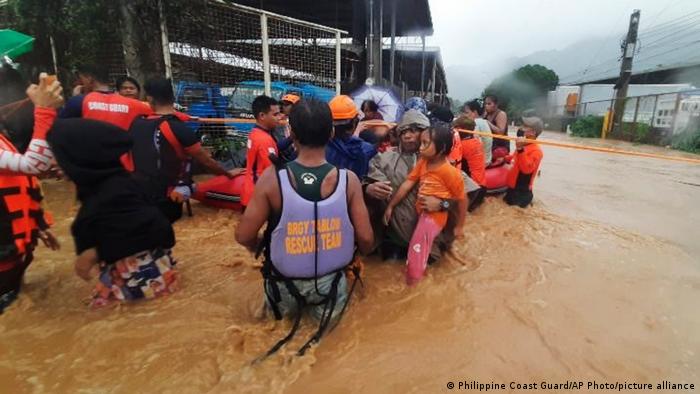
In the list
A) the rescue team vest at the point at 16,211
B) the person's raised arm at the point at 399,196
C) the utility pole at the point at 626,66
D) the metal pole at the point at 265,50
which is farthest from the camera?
the utility pole at the point at 626,66

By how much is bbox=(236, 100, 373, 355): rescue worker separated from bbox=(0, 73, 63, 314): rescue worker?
1337 mm

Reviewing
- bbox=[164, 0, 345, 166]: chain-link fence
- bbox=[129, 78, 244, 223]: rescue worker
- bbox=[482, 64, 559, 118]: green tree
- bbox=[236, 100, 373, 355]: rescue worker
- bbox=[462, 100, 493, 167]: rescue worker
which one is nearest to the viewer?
bbox=[236, 100, 373, 355]: rescue worker

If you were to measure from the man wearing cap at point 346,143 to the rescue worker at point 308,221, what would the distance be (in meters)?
0.85

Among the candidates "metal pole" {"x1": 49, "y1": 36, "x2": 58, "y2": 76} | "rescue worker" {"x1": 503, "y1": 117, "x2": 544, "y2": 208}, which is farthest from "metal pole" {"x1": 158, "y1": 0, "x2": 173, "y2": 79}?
"rescue worker" {"x1": 503, "y1": 117, "x2": 544, "y2": 208}

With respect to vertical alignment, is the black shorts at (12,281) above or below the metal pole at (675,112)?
below

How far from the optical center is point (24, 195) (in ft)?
8.17

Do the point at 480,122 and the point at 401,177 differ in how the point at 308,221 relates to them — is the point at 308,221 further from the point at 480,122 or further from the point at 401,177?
the point at 480,122

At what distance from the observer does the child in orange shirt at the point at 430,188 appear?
279 centimetres

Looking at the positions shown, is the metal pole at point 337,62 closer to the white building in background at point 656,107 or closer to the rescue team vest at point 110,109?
the rescue team vest at point 110,109

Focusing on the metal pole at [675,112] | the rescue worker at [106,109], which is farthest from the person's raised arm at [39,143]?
the metal pole at [675,112]

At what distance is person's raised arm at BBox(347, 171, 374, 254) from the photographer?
6.88ft

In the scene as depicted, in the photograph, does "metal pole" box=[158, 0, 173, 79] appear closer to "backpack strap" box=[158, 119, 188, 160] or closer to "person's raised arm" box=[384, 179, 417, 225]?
"backpack strap" box=[158, 119, 188, 160]

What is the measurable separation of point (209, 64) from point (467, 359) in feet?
20.6

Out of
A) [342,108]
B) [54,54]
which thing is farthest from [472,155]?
[54,54]
